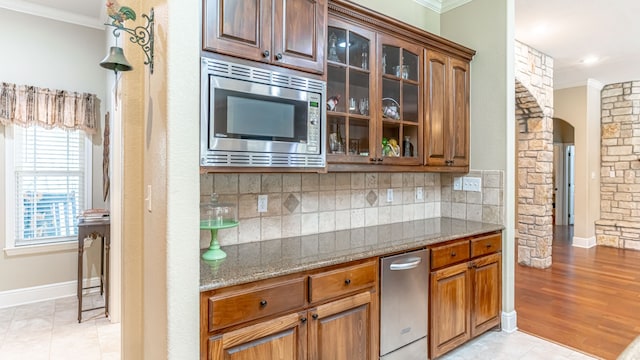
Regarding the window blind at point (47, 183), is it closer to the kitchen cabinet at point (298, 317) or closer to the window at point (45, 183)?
the window at point (45, 183)

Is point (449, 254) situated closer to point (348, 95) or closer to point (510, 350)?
point (510, 350)

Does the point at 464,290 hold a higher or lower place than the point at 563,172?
lower

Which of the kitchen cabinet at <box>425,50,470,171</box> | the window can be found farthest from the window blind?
the kitchen cabinet at <box>425,50,470,171</box>

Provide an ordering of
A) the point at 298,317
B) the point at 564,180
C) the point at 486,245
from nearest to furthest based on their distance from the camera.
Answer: the point at 298,317 < the point at 486,245 < the point at 564,180

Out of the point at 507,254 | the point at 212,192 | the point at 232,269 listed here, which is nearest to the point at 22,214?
the point at 212,192

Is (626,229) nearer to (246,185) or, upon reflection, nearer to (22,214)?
(246,185)

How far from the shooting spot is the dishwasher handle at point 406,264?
217 cm

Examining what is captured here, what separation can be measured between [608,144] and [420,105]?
19.7ft

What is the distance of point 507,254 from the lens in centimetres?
304

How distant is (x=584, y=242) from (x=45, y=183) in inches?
327

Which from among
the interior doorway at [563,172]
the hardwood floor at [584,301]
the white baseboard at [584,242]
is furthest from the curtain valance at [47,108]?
the interior doorway at [563,172]

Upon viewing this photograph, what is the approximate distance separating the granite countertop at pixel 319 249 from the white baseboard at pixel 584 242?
15.9 feet

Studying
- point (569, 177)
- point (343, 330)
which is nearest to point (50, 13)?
point (343, 330)

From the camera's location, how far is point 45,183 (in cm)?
381
